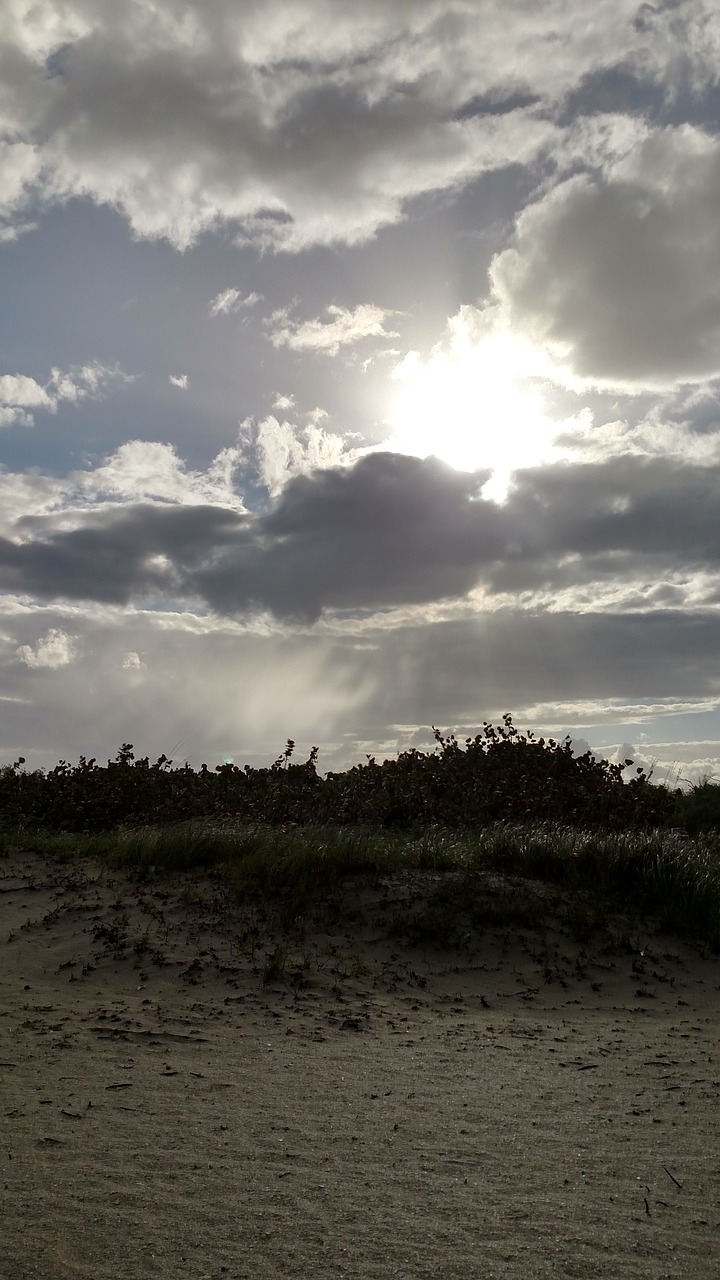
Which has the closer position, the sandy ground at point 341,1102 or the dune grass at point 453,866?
the sandy ground at point 341,1102

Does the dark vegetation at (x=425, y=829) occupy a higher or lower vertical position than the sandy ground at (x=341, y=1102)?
higher

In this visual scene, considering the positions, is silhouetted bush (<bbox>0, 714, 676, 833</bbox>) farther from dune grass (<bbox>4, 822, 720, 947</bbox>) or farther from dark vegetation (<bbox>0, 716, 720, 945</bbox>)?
dune grass (<bbox>4, 822, 720, 947</bbox>)

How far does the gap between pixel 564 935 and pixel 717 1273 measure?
5.59 m

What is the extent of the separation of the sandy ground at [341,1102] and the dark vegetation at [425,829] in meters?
0.58

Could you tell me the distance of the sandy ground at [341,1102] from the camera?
3684 mm

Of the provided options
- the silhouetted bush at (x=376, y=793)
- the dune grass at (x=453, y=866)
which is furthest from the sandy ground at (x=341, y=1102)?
the silhouetted bush at (x=376, y=793)

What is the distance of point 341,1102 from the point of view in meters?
5.30

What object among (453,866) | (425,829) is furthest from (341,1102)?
(425,829)

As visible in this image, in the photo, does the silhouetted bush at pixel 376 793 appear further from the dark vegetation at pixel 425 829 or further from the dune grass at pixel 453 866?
the dune grass at pixel 453 866

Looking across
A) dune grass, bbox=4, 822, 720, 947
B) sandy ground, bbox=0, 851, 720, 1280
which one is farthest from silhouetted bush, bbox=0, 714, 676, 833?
sandy ground, bbox=0, 851, 720, 1280

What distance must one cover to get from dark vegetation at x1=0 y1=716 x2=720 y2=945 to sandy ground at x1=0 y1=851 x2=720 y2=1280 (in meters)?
0.58

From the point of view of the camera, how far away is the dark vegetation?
950cm

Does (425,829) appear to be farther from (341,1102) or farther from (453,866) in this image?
(341,1102)

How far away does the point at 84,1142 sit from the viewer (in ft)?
15.1
